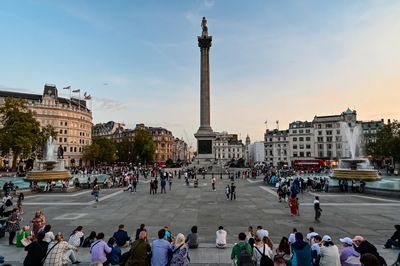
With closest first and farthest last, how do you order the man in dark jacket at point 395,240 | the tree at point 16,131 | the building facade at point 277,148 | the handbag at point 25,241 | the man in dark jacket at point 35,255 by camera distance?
the man in dark jacket at point 35,255
the man in dark jacket at point 395,240
the handbag at point 25,241
the tree at point 16,131
the building facade at point 277,148

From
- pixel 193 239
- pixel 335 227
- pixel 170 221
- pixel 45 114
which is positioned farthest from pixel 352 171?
pixel 45 114

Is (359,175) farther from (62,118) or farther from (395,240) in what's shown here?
(62,118)

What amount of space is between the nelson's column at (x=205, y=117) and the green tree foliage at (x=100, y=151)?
1942 inches

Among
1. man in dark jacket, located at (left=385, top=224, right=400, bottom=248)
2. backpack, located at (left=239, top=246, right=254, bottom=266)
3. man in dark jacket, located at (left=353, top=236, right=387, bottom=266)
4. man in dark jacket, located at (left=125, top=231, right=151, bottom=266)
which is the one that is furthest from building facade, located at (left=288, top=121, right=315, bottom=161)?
man in dark jacket, located at (left=125, top=231, right=151, bottom=266)

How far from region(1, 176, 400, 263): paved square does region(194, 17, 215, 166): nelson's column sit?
41.8 meters

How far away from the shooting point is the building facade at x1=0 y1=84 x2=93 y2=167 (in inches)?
4225

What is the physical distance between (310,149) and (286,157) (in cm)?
1466

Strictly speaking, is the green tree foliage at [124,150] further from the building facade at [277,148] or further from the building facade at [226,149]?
the building facade at [277,148]

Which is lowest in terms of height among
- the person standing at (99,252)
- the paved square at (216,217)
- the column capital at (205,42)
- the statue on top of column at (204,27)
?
the paved square at (216,217)

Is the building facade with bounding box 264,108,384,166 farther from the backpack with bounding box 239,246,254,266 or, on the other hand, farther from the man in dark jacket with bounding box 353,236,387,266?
the backpack with bounding box 239,246,254,266

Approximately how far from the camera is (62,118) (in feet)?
363

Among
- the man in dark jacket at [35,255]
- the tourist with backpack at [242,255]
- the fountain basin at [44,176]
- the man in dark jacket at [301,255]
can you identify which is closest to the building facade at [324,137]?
the fountain basin at [44,176]

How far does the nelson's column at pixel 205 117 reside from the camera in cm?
6856

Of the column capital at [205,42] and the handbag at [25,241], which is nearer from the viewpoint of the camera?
the handbag at [25,241]
